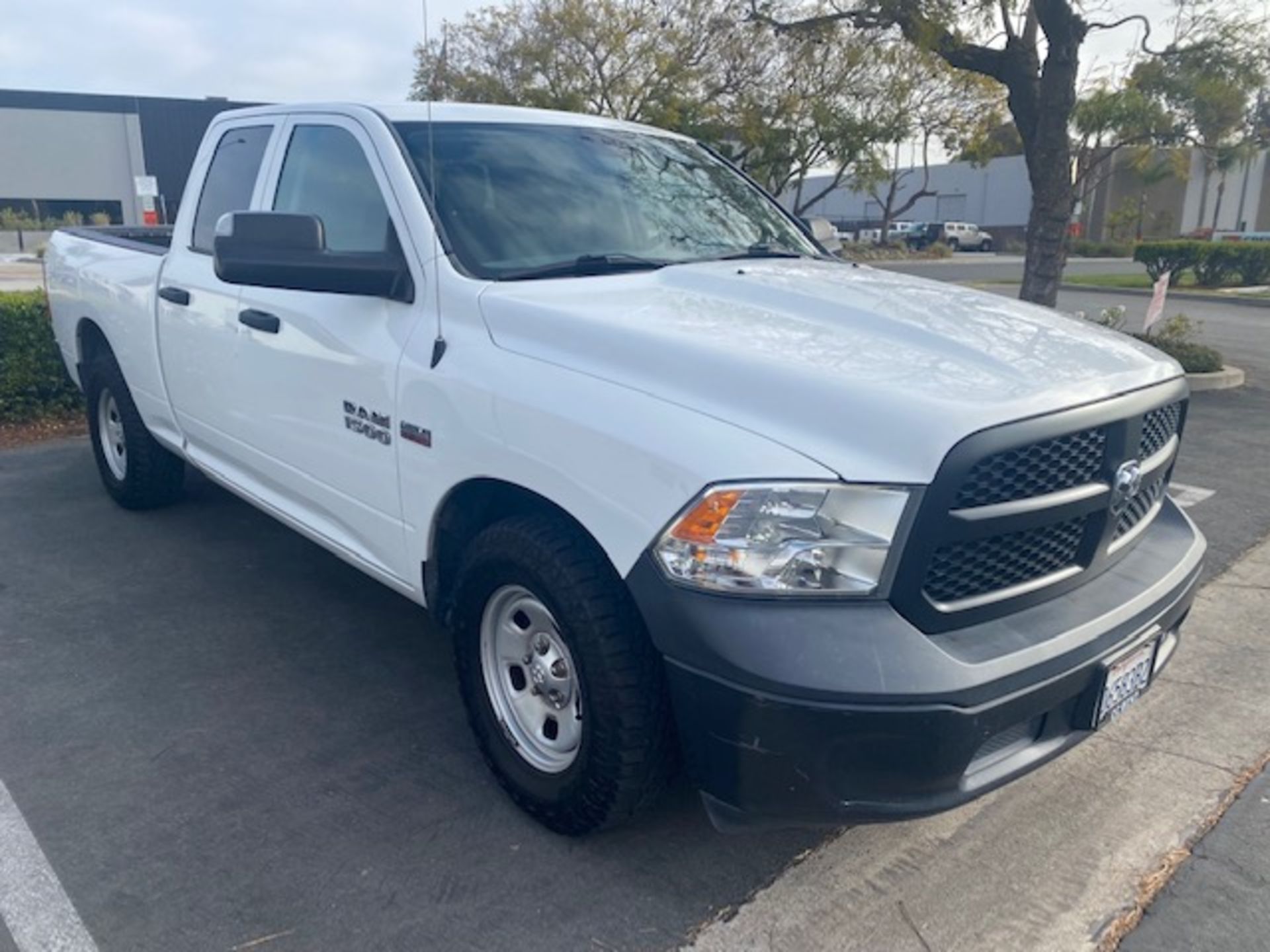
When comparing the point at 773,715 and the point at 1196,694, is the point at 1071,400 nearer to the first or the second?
the point at 773,715

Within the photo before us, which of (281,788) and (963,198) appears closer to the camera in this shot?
(281,788)

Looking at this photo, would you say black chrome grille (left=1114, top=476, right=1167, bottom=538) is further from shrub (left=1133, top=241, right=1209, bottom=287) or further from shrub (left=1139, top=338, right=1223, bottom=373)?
shrub (left=1133, top=241, right=1209, bottom=287)

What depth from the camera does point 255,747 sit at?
11.2 ft

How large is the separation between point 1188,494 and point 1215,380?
14.9 ft

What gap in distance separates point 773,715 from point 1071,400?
1.04m

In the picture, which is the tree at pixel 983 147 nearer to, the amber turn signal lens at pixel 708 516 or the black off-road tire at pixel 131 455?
the black off-road tire at pixel 131 455

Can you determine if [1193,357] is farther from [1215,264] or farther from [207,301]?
[1215,264]

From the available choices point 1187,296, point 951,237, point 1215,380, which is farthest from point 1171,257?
point 951,237

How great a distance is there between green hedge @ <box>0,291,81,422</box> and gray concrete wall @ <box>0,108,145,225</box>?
128 ft

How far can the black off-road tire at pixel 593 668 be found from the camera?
2.52 m

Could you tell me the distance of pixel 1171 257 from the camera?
24.6m

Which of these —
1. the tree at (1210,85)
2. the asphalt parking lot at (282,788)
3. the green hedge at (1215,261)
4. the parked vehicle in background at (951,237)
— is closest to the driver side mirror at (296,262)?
the asphalt parking lot at (282,788)

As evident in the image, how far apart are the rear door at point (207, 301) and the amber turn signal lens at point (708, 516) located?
2.48 m

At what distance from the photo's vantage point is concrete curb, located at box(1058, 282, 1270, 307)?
2062cm
